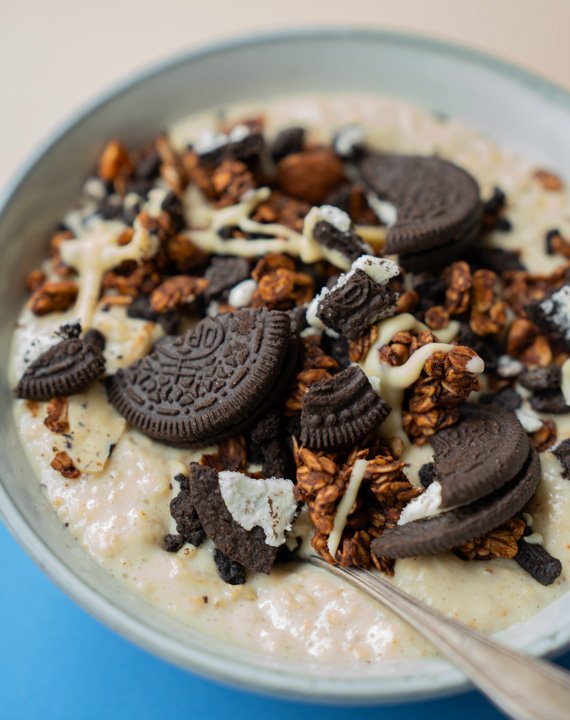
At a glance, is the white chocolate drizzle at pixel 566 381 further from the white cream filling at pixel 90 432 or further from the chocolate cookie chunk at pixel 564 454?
the white cream filling at pixel 90 432

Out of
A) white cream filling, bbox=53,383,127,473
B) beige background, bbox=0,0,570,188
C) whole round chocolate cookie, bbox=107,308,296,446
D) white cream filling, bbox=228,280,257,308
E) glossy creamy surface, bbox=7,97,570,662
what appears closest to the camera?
glossy creamy surface, bbox=7,97,570,662

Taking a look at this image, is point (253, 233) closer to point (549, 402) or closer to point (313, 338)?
point (313, 338)

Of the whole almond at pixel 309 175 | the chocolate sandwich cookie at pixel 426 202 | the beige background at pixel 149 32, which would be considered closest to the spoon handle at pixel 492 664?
the chocolate sandwich cookie at pixel 426 202

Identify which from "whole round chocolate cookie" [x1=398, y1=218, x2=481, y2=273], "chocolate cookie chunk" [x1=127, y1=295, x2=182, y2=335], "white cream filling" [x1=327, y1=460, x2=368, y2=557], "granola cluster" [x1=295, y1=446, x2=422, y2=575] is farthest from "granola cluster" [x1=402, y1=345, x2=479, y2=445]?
"chocolate cookie chunk" [x1=127, y1=295, x2=182, y2=335]

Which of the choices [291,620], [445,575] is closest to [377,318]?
[445,575]

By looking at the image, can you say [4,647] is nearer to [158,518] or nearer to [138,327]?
[158,518]

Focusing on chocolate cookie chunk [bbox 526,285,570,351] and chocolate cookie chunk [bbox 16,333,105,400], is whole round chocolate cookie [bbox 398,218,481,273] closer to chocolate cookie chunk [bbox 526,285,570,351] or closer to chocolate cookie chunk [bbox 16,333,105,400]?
chocolate cookie chunk [bbox 526,285,570,351]
